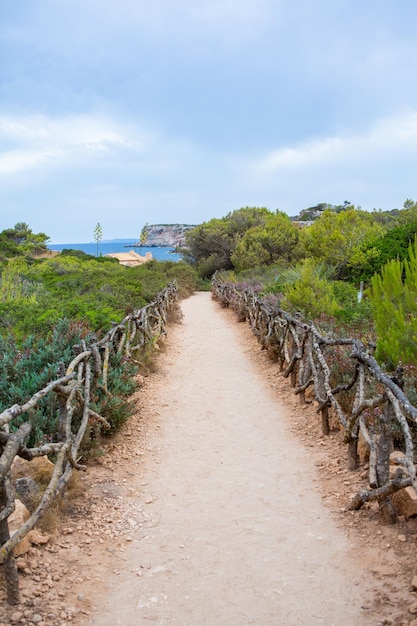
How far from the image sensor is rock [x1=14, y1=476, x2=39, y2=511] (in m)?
3.43

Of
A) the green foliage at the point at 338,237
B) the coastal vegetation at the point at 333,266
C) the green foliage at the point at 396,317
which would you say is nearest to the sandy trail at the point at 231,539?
the green foliage at the point at 396,317

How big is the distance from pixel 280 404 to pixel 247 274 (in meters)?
20.0

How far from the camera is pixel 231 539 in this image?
353 cm

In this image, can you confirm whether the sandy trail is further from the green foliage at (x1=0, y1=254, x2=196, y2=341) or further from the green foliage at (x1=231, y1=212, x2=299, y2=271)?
the green foliage at (x1=231, y1=212, x2=299, y2=271)

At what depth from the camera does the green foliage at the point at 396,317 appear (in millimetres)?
5477

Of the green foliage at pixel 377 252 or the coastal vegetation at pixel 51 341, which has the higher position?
the green foliage at pixel 377 252

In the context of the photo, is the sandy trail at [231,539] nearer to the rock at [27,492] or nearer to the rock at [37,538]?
the rock at [37,538]

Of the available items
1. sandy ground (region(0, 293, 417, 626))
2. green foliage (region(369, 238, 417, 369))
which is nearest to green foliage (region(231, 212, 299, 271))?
green foliage (region(369, 238, 417, 369))

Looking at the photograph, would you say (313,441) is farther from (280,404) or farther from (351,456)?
(280,404)

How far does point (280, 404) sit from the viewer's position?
7.03 metres

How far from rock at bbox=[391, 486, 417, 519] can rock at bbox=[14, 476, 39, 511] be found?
2538 mm

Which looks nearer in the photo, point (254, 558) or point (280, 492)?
Result: point (254, 558)

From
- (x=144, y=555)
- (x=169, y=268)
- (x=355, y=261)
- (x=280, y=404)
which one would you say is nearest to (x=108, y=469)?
(x=144, y=555)

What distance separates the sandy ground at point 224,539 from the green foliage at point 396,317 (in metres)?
1.16
